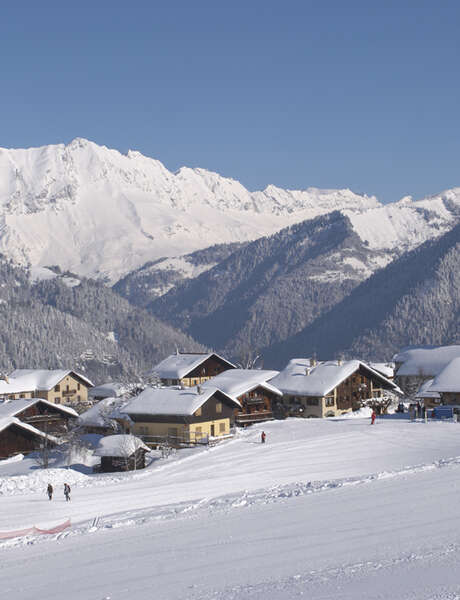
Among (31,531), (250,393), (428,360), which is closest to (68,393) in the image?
(250,393)

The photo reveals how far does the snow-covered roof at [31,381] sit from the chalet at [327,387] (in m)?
40.6

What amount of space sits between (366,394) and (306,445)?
115 feet

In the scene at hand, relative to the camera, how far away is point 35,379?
11581cm

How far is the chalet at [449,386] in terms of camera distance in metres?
73.2

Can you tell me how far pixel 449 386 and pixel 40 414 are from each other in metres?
39.6

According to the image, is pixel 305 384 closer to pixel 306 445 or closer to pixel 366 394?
pixel 366 394

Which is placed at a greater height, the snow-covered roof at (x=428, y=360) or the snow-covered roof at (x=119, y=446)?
the snow-covered roof at (x=428, y=360)

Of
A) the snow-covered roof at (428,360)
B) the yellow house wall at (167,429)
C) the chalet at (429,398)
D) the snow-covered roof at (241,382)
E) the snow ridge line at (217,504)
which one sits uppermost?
the snow-covered roof at (428,360)

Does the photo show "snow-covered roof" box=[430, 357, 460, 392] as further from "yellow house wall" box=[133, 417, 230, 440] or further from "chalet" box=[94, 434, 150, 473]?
"chalet" box=[94, 434, 150, 473]

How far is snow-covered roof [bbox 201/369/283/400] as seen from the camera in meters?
77.5

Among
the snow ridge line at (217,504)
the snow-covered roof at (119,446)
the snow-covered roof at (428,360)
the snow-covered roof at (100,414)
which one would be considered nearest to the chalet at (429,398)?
the snow-covered roof at (100,414)

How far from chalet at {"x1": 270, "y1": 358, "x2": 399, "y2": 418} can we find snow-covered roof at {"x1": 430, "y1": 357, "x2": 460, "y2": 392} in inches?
465

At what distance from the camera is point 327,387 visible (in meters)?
82.4

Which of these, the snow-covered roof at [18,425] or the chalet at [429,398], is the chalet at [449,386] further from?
the snow-covered roof at [18,425]
